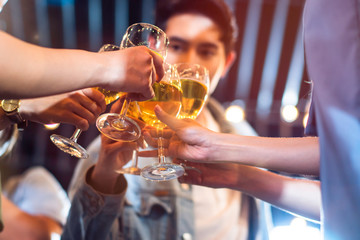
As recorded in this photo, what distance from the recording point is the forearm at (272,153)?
96 centimetres

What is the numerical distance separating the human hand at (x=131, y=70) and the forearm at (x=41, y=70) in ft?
0.13

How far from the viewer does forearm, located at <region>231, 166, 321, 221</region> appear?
1159 millimetres

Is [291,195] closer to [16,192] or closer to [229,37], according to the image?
[229,37]

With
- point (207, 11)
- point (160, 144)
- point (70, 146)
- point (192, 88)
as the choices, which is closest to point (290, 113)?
point (207, 11)

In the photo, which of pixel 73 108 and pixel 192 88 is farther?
pixel 192 88

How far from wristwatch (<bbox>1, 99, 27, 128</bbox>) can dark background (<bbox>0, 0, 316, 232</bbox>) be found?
2503mm

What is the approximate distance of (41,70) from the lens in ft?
2.53

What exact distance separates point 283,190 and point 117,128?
0.68 m

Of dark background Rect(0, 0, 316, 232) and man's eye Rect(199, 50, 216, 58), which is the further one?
dark background Rect(0, 0, 316, 232)

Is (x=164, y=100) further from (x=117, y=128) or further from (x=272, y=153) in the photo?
(x=272, y=153)

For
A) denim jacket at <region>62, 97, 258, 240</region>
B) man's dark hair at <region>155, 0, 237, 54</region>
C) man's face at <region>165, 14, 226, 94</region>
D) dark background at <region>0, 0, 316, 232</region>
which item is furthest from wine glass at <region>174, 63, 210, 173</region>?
dark background at <region>0, 0, 316, 232</region>

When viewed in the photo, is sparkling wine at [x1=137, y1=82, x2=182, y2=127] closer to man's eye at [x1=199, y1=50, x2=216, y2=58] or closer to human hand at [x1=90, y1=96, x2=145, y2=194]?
human hand at [x1=90, y1=96, x2=145, y2=194]

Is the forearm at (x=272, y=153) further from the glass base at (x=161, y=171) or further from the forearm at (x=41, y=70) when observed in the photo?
the forearm at (x=41, y=70)

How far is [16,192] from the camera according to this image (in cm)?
220
